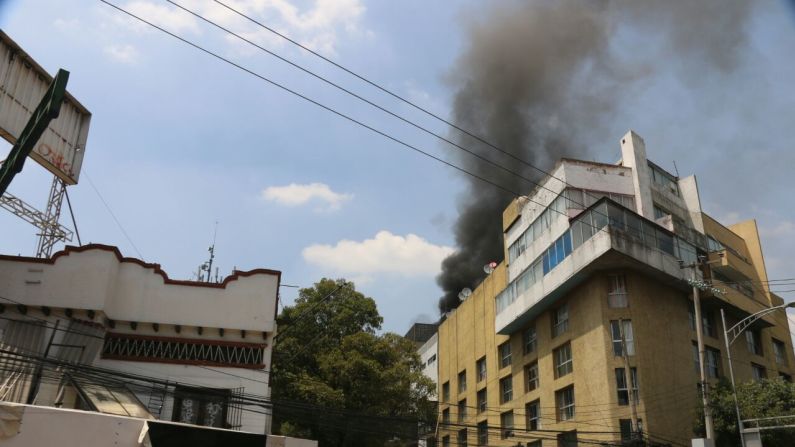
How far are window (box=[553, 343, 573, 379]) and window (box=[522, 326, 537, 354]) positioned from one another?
2567 millimetres

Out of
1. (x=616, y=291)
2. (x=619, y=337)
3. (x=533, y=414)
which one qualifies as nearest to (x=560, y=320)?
(x=616, y=291)

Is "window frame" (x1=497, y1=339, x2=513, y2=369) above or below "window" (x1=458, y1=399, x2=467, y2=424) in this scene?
above

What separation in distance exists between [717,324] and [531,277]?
410 inches

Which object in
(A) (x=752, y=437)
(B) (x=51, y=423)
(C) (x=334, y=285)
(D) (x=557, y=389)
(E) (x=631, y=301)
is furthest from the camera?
(C) (x=334, y=285)

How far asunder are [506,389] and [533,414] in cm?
428

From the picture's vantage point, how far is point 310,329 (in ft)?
118

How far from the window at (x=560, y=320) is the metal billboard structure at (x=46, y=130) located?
972 inches

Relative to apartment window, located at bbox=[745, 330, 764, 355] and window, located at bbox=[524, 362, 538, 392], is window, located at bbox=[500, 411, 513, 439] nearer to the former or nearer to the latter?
window, located at bbox=[524, 362, 538, 392]

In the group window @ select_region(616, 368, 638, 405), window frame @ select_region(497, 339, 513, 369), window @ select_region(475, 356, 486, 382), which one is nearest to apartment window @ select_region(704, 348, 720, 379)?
window @ select_region(616, 368, 638, 405)

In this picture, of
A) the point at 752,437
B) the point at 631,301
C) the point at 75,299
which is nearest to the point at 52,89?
the point at 75,299

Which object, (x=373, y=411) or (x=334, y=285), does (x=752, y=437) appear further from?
(x=334, y=285)

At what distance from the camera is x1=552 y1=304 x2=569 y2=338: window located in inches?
1378

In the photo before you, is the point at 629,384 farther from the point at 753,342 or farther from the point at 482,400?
the point at 482,400

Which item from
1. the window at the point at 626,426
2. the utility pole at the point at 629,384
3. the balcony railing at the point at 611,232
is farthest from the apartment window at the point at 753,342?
the window at the point at 626,426
